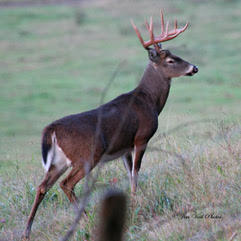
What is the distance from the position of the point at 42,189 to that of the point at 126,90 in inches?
428

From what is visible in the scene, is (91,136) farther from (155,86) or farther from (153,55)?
(153,55)

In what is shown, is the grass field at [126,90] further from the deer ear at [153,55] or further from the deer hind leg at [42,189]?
the deer ear at [153,55]

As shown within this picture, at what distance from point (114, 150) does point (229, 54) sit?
577 inches

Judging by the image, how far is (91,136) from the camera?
17.7 ft

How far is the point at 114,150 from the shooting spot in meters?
5.68

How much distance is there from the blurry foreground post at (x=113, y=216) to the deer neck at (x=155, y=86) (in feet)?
14.4

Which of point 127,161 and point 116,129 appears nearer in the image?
point 116,129

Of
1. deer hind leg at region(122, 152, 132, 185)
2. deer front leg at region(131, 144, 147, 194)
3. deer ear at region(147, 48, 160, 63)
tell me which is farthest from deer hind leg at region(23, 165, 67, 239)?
deer ear at region(147, 48, 160, 63)

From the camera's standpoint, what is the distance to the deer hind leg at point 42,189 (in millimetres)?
4799

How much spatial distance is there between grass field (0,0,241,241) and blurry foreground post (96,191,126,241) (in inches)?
30.0

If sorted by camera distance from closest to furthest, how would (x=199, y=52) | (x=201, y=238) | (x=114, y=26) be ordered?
(x=201, y=238) → (x=199, y=52) → (x=114, y=26)

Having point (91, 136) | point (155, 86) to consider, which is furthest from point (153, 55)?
point (91, 136)

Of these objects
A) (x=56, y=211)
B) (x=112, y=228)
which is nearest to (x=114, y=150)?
(x=56, y=211)

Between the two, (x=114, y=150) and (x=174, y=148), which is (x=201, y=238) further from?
(x=174, y=148)
